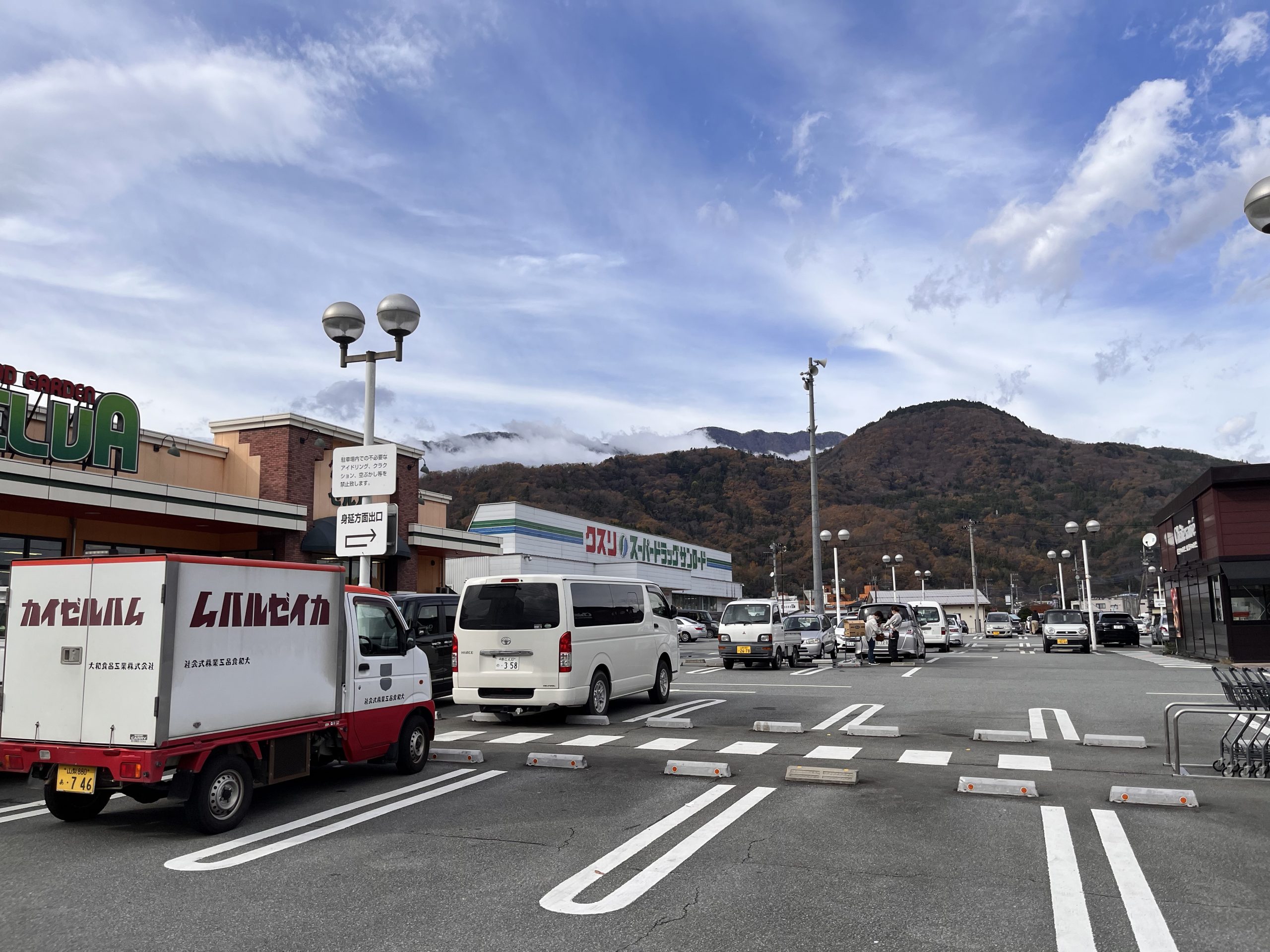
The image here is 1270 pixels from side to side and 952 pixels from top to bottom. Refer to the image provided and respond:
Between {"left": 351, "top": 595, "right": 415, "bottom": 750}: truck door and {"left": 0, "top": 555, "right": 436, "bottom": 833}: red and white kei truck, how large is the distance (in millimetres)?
692

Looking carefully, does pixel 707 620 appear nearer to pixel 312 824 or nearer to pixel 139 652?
pixel 312 824

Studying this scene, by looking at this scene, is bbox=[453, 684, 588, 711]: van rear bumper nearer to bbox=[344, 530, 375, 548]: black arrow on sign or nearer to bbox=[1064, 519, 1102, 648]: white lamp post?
bbox=[344, 530, 375, 548]: black arrow on sign

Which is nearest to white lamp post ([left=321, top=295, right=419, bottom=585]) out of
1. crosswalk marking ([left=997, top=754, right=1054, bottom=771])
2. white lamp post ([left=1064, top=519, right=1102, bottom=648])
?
crosswalk marking ([left=997, top=754, right=1054, bottom=771])

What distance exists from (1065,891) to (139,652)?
21.7 feet

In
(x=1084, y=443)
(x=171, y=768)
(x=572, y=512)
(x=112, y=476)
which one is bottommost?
(x=171, y=768)

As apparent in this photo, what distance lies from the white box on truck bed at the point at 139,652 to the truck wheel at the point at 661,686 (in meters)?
9.27

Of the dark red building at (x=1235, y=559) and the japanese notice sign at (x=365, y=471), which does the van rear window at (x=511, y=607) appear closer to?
the japanese notice sign at (x=365, y=471)

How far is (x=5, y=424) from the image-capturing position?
56.0ft

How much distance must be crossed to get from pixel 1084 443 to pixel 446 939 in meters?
186

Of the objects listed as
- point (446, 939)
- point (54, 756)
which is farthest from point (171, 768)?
point (446, 939)

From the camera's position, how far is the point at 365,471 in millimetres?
12383

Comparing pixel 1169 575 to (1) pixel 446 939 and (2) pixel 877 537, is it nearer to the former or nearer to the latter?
(1) pixel 446 939

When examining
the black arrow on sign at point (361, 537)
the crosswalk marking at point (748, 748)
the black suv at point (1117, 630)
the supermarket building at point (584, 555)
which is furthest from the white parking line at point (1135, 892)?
the black suv at point (1117, 630)

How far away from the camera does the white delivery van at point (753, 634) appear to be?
25547 millimetres
